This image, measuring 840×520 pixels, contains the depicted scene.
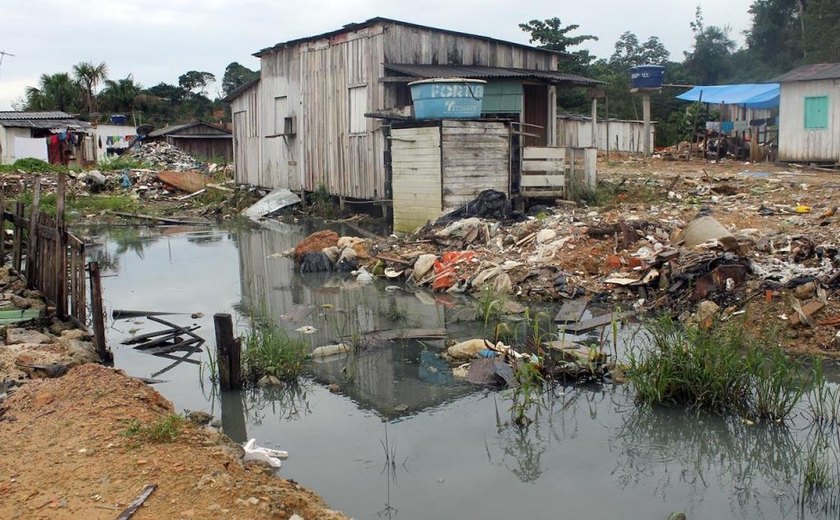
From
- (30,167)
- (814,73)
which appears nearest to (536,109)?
(814,73)

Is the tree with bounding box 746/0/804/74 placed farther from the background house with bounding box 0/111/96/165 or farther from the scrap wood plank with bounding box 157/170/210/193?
the background house with bounding box 0/111/96/165

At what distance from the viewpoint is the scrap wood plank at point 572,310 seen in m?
8.97

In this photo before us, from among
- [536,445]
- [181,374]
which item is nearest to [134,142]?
[181,374]

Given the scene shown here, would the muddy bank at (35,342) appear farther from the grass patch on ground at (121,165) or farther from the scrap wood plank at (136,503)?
the grass patch on ground at (121,165)

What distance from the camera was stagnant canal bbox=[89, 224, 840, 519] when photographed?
4836 mm

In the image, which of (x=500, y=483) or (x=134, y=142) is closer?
(x=500, y=483)

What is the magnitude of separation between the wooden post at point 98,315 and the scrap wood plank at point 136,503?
124 inches

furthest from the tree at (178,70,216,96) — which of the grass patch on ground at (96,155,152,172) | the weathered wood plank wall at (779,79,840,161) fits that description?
the weathered wood plank wall at (779,79,840,161)

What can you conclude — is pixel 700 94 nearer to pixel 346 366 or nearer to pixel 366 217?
pixel 366 217

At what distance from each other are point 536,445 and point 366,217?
13.6m

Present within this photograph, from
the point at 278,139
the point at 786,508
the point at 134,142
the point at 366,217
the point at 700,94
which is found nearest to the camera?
the point at 786,508

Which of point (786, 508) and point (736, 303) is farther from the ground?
point (736, 303)

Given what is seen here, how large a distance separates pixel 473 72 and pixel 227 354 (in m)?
12.1

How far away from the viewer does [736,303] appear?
8469 mm
